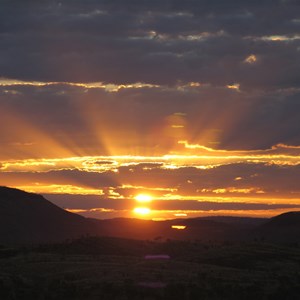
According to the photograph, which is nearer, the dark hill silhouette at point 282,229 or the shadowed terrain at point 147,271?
the shadowed terrain at point 147,271

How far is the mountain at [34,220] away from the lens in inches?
5182

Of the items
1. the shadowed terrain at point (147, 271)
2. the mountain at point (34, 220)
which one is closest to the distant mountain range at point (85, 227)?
the mountain at point (34, 220)

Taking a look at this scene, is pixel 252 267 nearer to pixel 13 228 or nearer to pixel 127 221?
pixel 13 228

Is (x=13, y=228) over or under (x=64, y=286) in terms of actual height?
over

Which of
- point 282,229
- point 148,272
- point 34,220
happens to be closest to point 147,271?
point 148,272


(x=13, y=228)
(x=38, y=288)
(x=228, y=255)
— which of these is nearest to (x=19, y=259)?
(x=38, y=288)

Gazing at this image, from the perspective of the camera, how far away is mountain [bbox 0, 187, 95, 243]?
132 meters

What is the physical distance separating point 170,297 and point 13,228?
94392 mm

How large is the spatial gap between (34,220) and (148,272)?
92782mm

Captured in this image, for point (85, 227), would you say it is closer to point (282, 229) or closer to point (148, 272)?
point (282, 229)

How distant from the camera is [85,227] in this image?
473 ft

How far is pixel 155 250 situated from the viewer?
71.3 metres

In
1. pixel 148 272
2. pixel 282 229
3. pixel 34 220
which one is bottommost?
pixel 148 272

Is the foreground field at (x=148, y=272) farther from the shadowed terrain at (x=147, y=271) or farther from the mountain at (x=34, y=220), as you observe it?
the mountain at (x=34, y=220)
